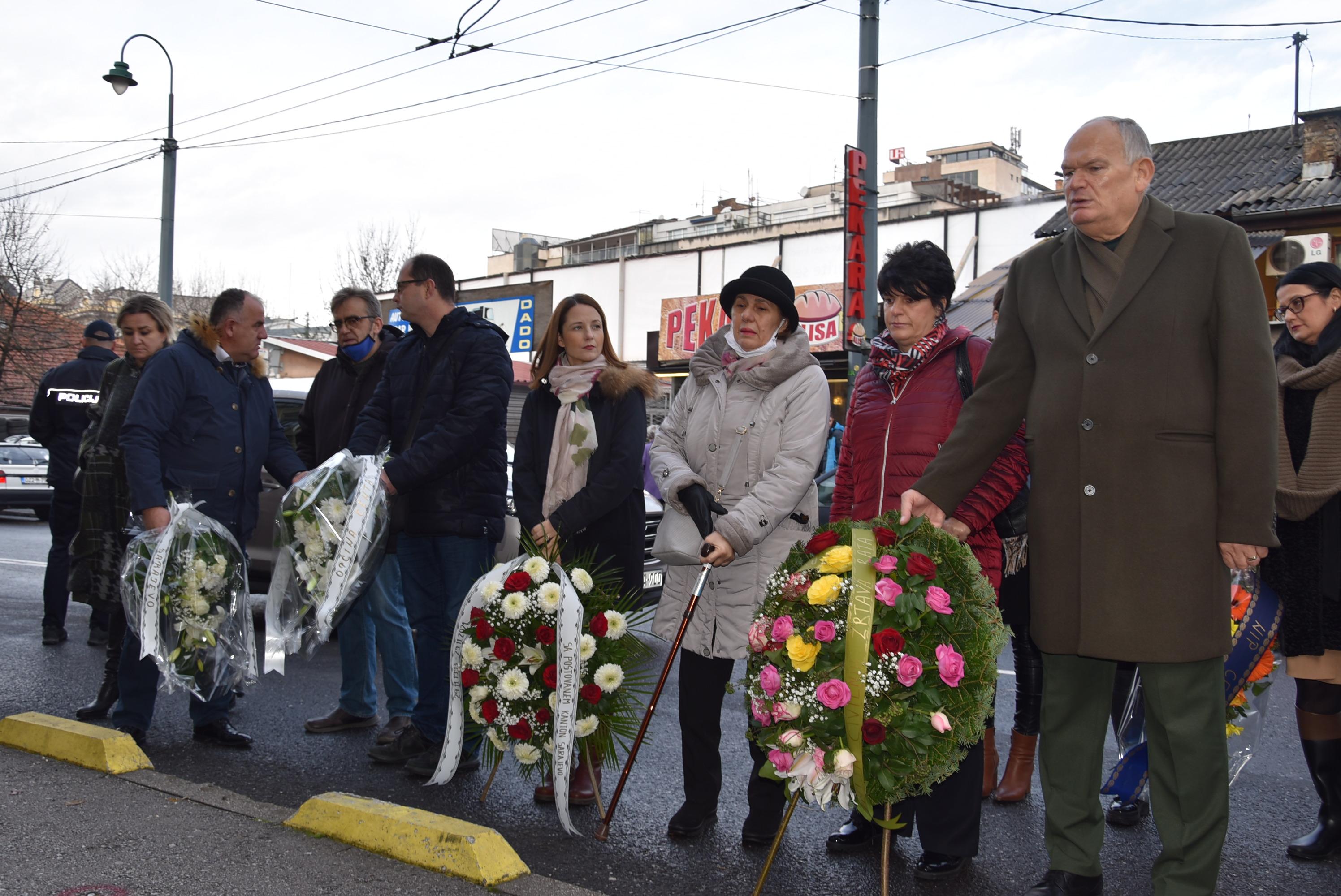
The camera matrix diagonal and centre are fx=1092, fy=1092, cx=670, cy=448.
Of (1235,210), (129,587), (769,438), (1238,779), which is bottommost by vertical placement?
(1238,779)

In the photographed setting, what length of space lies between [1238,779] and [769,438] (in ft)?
8.88

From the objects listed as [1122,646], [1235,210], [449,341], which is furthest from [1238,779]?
[1235,210]

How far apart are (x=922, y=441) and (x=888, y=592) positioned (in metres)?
0.95

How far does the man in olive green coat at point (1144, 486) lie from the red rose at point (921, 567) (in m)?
0.45

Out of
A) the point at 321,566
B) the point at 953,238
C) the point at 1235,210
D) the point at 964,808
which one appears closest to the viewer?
the point at 964,808

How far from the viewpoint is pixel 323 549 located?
4.54m

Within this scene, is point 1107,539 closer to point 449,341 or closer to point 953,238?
point 449,341

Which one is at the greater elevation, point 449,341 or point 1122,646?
point 449,341

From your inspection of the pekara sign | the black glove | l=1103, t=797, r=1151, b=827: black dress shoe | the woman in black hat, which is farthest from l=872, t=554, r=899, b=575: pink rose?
the pekara sign

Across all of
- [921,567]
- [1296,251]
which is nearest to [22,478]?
[921,567]

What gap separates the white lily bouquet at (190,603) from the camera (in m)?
4.79

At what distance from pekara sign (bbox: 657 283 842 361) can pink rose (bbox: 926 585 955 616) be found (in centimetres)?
1945

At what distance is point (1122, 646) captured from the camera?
303cm

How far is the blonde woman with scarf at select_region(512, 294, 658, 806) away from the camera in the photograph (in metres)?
4.34
